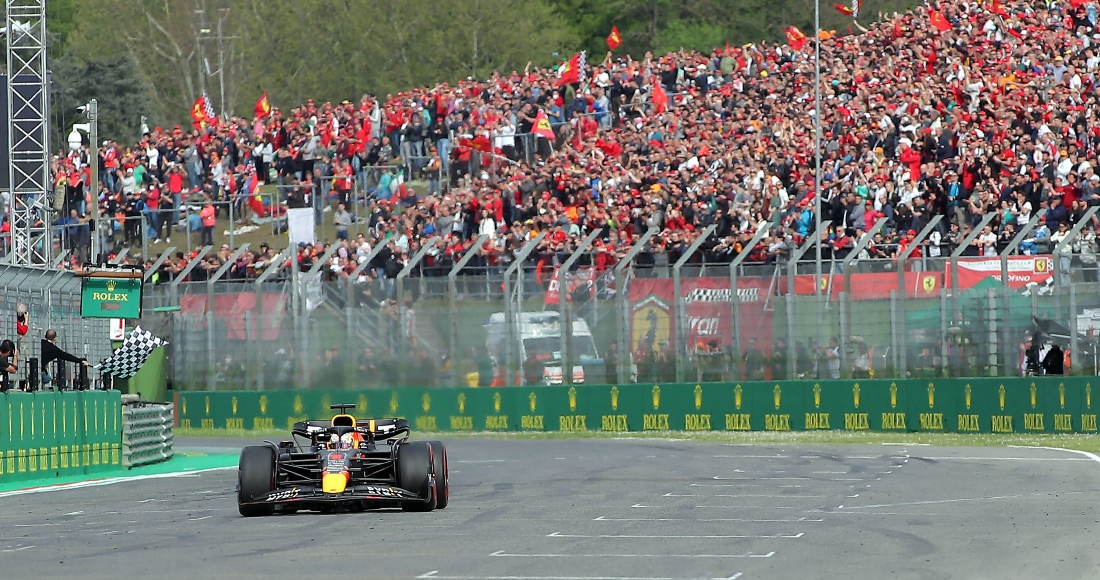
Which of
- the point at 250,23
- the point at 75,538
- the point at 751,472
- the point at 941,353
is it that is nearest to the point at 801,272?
the point at 941,353

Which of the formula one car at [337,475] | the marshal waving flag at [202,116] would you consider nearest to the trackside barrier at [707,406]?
the marshal waving flag at [202,116]

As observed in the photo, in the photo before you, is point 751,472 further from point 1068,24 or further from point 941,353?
point 1068,24

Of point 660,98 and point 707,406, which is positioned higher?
point 660,98

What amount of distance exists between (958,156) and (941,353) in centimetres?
347

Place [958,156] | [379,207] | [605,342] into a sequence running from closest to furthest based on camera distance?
[958,156] → [605,342] → [379,207]

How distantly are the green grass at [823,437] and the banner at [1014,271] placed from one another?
242cm

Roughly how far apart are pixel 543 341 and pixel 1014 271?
894 cm

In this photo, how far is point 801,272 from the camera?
30.4m

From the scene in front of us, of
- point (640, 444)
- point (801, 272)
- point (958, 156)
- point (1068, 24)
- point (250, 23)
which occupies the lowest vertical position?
point (640, 444)

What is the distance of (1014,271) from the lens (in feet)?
94.0

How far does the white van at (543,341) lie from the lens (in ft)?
109

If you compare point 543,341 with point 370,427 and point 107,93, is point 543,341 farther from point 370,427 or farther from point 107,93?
point 107,93

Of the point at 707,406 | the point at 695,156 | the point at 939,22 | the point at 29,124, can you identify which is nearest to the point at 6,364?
the point at 29,124

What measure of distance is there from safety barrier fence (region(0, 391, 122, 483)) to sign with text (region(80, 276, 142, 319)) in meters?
3.51
